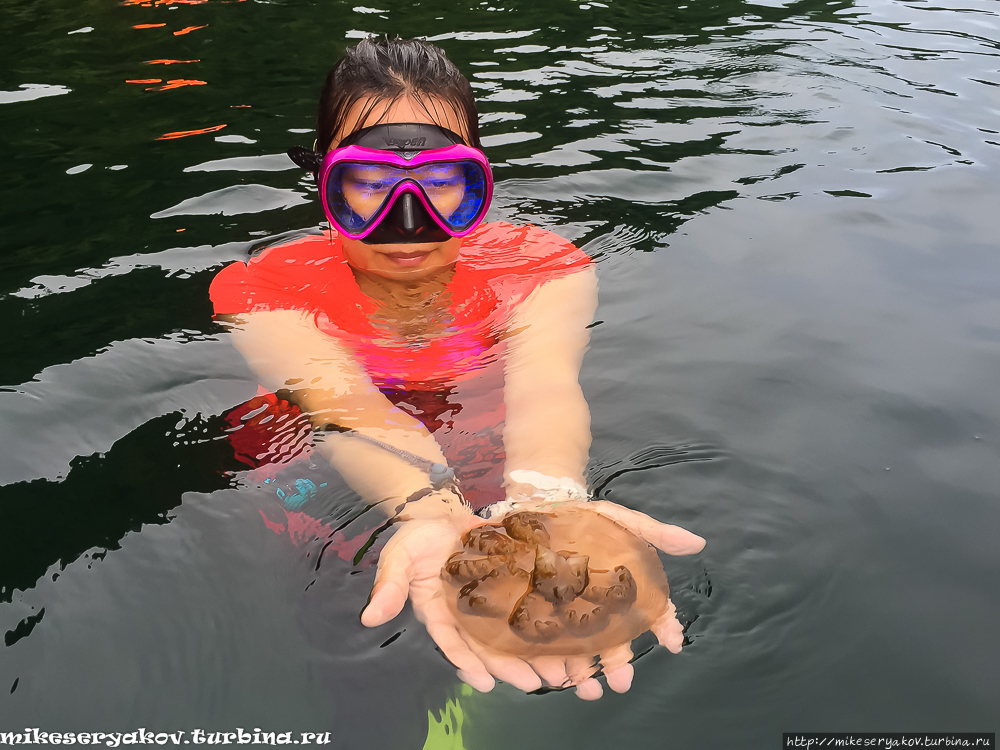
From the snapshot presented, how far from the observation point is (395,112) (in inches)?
105

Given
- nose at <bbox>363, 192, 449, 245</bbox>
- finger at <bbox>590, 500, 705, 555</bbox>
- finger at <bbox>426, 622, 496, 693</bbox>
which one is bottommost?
finger at <bbox>426, 622, 496, 693</bbox>

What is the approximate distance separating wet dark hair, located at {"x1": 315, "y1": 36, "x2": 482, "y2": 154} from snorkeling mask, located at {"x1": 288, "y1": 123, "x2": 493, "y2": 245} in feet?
0.41

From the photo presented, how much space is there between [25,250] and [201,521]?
6.98ft

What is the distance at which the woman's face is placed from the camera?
2674mm

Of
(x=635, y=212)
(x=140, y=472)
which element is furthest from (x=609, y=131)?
(x=140, y=472)

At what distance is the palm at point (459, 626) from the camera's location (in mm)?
1694

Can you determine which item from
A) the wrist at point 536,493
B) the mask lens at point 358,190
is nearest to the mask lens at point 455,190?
the mask lens at point 358,190

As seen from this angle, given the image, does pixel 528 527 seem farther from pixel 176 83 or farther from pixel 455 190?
pixel 176 83

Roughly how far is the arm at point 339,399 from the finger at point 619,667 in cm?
79

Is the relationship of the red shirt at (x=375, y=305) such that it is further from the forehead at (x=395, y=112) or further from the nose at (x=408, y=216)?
the forehead at (x=395, y=112)

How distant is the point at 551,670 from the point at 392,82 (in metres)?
2.03

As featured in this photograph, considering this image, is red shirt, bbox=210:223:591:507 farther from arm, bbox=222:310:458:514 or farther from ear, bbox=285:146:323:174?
ear, bbox=285:146:323:174

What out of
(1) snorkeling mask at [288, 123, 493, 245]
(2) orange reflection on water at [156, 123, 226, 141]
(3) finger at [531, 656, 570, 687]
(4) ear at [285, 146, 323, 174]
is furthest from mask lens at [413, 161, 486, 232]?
(2) orange reflection on water at [156, 123, 226, 141]

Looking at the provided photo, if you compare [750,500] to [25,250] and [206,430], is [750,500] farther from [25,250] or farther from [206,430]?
[25,250]
